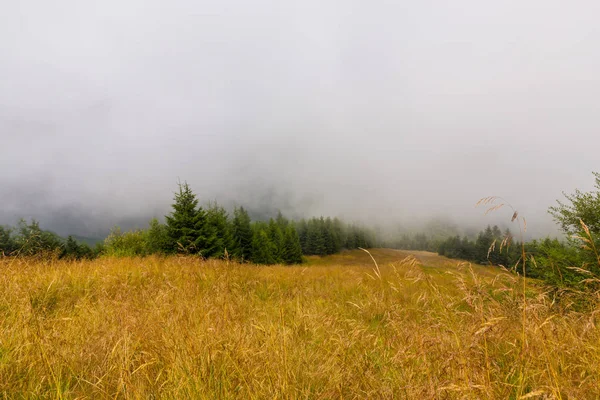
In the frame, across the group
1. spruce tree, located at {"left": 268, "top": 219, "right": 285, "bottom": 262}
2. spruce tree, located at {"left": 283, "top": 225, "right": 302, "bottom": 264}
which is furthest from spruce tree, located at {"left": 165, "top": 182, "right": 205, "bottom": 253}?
spruce tree, located at {"left": 283, "top": 225, "right": 302, "bottom": 264}

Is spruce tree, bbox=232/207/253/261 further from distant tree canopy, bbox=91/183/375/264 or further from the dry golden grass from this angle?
the dry golden grass

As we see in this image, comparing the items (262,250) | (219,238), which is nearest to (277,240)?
(262,250)

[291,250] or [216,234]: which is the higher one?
[216,234]

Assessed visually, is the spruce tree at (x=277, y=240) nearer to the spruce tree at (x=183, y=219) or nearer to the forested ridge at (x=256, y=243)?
the forested ridge at (x=256, y=243)

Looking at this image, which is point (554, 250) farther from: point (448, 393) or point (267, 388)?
point (267, 388)

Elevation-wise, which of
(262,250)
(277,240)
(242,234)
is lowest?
(262,250)

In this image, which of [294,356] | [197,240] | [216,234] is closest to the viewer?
[294,356]

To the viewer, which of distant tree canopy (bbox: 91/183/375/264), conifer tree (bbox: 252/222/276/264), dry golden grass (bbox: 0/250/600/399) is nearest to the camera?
dry golden grass (bbox: 0/250/600/399)

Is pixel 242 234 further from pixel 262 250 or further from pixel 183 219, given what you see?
pixel 183 219

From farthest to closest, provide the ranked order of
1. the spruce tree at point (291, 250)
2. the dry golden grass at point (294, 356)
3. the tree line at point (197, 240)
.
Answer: the spruce tree at point (291, 250) < the tree line at point (197, 240) < the dry golden grass at point (294, 356)

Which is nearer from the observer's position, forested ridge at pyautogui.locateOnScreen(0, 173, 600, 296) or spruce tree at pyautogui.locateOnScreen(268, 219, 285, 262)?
forested ridge at pyautogui.locateOnScreen(0, 173, 600, 296)

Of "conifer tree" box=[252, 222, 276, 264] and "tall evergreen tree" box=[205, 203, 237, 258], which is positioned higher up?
"tall evergreen tree" box=[205, 203, 237, 258]

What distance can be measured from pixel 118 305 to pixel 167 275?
6.68 ft

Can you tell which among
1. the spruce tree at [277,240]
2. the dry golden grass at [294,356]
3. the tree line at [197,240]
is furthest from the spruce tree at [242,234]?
the dry golden grass at [294,356]
